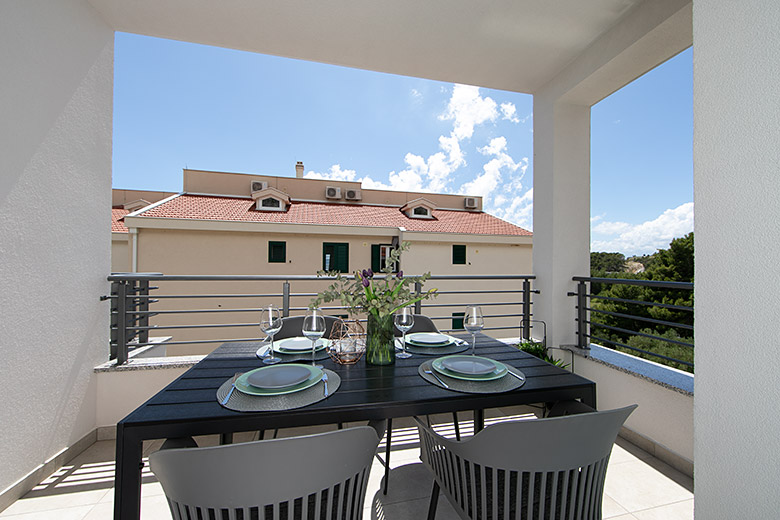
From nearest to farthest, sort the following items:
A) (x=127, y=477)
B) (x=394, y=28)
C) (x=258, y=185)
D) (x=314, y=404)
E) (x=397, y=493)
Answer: (x=127, y=477)
(x=314, y=404)
(x=397, y=493)
(x=394, y=28)
(x=258, y=185)

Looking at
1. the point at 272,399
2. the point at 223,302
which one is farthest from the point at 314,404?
the point at 223,302

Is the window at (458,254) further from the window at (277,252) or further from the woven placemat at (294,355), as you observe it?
the woven placemat at (294,355)

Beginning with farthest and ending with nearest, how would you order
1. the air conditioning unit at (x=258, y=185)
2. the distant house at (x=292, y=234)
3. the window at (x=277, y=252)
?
the air conditioning unit at (x=258, y=185) < the window at (x=277, y=252) < the distant house at (x=292, y=234)

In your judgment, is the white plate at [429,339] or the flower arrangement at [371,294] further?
the white plate at [429,339]

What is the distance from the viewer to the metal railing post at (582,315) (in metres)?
2.85

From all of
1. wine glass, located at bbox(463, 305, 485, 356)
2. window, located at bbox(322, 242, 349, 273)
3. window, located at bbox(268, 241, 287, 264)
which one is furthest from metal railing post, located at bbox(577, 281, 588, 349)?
window, located at bbox(268, 241, 287, 264)

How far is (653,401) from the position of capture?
6.97 feet

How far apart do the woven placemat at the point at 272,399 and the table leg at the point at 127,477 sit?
0.77ft

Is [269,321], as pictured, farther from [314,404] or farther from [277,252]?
[277,252]

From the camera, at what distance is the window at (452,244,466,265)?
1136cm

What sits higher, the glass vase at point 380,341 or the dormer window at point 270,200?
the dormer window at point 270,200

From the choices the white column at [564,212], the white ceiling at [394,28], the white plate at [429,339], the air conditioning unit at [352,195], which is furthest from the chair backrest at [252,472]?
the air conditioning unit at [352,195]

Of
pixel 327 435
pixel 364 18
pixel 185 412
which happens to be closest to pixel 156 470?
pixel 185 412

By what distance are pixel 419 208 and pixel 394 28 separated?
410 inches
